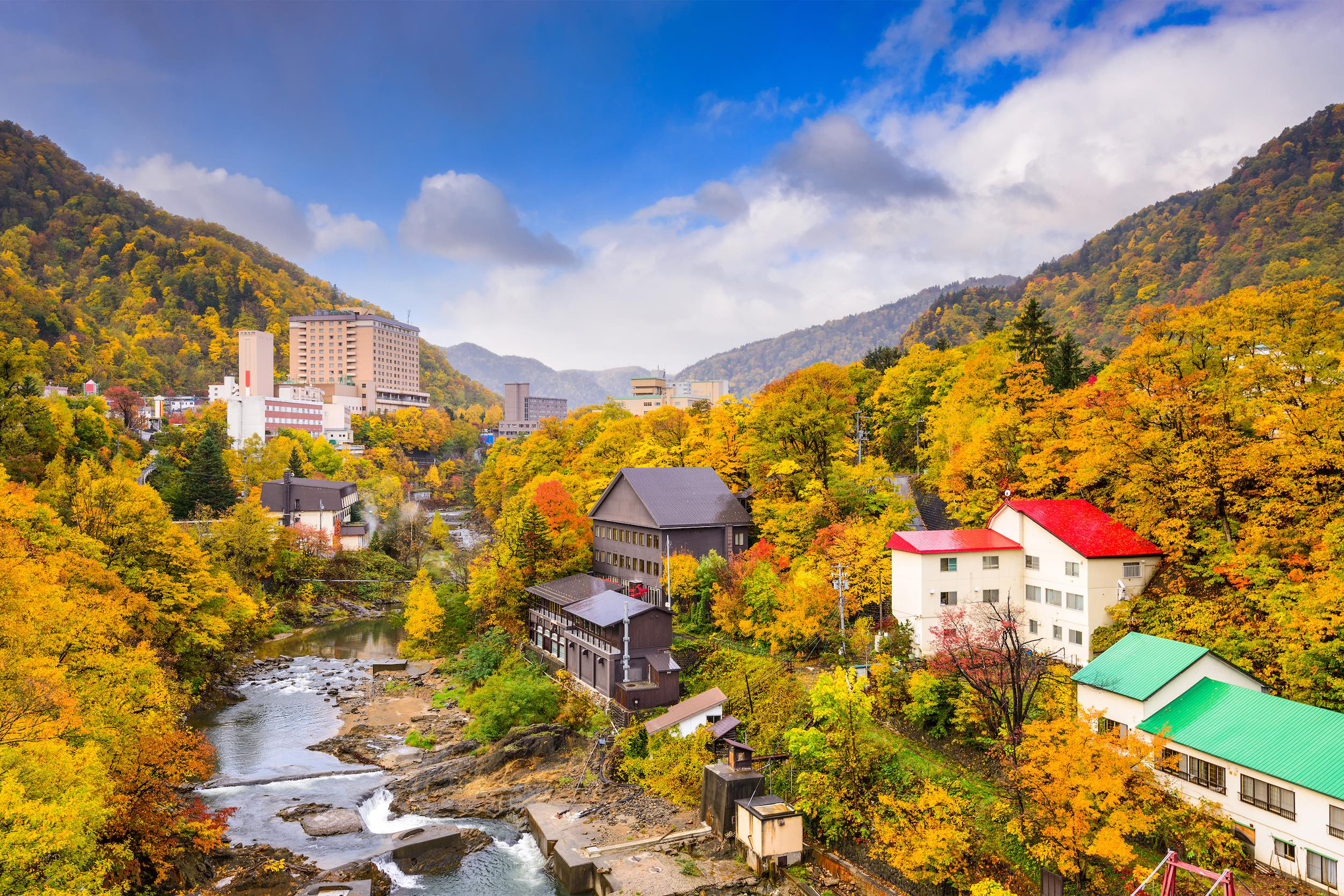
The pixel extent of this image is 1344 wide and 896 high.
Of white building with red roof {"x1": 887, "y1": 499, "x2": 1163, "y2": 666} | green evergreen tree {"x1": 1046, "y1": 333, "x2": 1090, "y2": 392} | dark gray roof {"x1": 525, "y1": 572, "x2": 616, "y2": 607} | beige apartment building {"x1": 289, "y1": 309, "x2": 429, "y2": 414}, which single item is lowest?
dark gray roof {"x1": 525, "y1": 572, "x2": 616, "y2": 607}

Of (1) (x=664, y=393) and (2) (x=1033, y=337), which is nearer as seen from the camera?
(2) (x=1033, y=337)

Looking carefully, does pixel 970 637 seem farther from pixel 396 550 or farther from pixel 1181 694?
pixel 396 550

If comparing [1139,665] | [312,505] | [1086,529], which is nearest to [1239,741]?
[1139,665]

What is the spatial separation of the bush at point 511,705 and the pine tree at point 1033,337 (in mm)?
28887

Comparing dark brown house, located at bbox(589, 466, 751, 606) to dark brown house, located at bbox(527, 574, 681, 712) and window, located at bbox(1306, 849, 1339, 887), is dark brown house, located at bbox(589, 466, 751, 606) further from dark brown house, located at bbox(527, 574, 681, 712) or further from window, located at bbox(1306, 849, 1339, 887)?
window, located at bbox(1306, 849, 1339, 887)

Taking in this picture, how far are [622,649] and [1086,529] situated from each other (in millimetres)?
18123

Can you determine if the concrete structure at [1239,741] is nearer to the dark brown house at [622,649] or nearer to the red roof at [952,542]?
the red roof at [952,542]

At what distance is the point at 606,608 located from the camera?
3259 cm

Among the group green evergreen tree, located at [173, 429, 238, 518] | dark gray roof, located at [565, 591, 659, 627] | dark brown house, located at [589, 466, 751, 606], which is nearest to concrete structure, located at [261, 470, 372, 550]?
green evergreen tree, located at [173, 429, 238, 518]

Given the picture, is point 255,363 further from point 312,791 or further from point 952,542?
point 952,542

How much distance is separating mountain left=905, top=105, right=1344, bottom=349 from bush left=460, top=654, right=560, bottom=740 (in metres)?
55.2

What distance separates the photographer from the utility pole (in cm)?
2817

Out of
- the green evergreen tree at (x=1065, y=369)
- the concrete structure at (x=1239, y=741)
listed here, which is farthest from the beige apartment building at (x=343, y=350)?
the concrete structure at (x=1239, y=741)

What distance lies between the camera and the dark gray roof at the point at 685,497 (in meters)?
38.8
